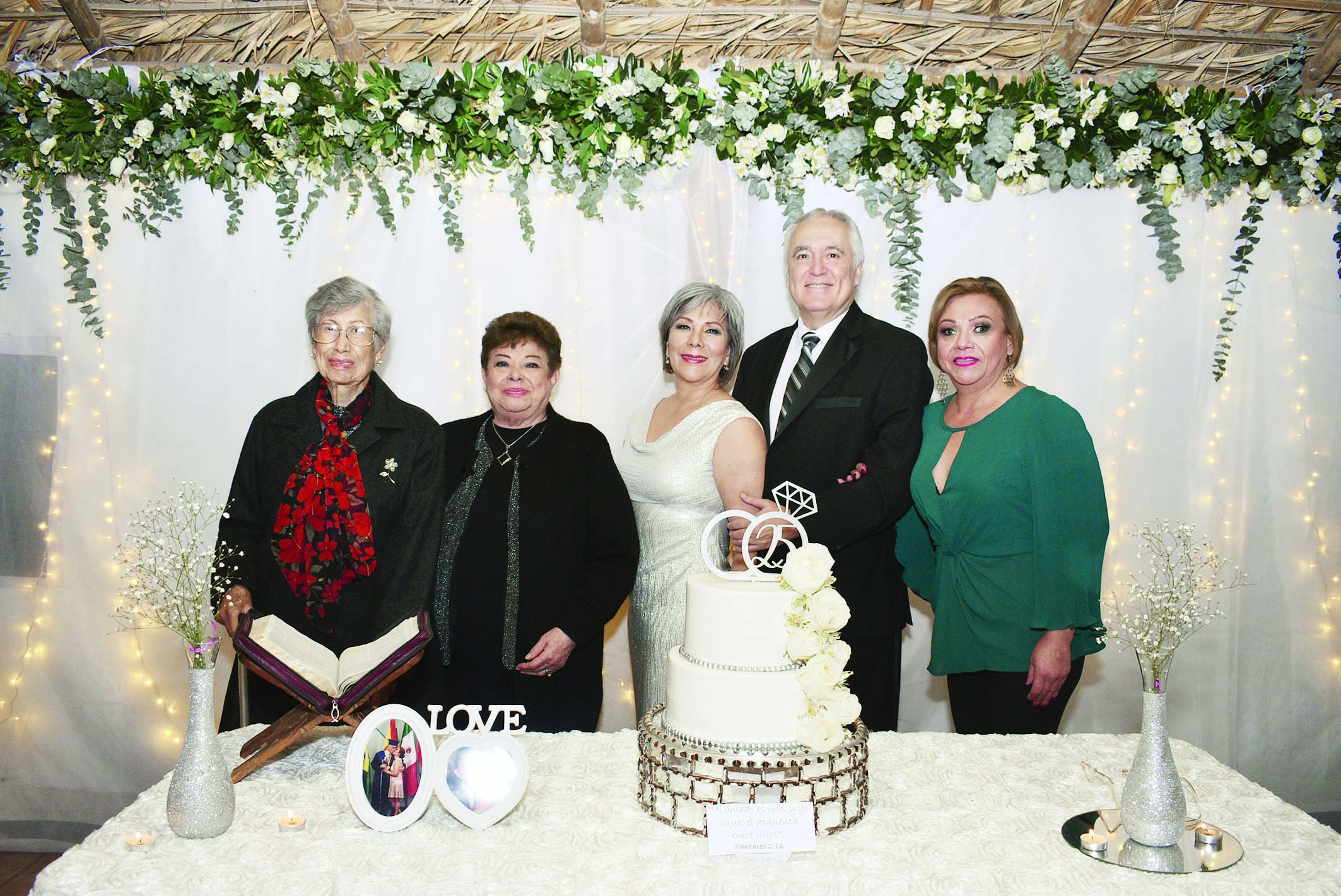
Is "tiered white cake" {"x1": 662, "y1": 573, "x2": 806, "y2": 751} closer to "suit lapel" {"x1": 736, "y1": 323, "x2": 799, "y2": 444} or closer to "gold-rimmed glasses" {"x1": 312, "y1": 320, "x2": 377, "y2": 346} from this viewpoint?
"suit lapel" {"x1": 736, "y1": 323, "x2": 799, "y2": 444}

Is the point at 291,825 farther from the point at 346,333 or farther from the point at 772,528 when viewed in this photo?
the point at 346,333

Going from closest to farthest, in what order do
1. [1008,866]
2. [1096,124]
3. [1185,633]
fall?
[1008,866]
[1185,633]
[1096,124]

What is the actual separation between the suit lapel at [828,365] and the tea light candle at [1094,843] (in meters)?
1.75

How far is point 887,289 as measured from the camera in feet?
11.5

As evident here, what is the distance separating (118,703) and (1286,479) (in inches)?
174

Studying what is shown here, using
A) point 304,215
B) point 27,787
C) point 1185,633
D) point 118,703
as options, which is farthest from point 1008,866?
point 27,787

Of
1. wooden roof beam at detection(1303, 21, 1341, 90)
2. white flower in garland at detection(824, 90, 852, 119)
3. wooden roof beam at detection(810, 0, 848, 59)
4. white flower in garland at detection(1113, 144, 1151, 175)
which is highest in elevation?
wooden roof beam at detection(810, 0, 848, 59)

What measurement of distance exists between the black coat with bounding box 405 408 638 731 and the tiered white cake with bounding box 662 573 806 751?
1193mm

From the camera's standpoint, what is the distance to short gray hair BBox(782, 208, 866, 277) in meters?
3.36

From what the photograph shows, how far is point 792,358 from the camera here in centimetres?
332

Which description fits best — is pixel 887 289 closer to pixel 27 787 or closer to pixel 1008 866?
pixel 1008 866

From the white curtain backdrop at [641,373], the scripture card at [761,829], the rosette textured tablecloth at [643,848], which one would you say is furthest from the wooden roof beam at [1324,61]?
the scripture card at [761,829]

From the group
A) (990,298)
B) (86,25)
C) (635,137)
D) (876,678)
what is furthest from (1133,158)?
(86,25)

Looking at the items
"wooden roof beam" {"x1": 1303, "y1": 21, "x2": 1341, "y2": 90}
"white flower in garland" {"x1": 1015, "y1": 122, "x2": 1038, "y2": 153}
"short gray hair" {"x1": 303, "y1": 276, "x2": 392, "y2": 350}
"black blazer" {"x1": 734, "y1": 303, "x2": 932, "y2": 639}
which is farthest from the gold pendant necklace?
"wooden roof beam" {"x1": 1303, "y1": 21, "x2": 1341, "y2": 90}
